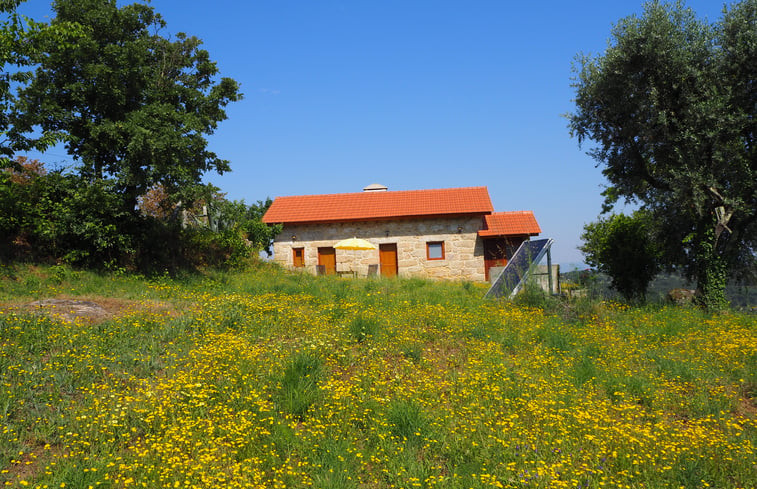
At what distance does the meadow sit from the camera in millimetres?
4684

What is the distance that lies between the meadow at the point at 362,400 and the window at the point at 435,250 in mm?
14101

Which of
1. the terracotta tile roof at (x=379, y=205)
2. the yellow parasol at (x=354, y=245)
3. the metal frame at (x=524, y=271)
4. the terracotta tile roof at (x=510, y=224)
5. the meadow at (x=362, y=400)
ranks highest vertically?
the terracotta tile roof at (x=379, y=205)

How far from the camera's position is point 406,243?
25.1 m

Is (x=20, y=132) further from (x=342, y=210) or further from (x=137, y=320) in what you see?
(x=342, y=210)

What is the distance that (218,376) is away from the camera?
260 inches

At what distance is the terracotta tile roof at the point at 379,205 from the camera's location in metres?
24.8

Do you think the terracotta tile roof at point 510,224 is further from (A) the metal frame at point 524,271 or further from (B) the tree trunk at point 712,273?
(B) the tree trunk at point 712,273

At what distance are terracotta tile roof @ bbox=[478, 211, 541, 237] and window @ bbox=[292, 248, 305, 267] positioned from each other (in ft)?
31.2

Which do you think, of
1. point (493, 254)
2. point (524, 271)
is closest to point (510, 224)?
point (493, 254)

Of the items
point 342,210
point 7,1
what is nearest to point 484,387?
point 7,1

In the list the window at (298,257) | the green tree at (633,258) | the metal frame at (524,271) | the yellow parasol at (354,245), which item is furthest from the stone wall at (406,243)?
the metal frame at (524,271)

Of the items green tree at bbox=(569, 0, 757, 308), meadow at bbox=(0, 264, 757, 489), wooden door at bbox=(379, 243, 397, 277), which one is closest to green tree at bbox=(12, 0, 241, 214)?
meadow at bbox=(0, 264, 757, 489)

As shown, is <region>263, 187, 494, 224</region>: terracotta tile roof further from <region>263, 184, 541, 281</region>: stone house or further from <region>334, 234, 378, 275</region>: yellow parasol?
<region>334, 234, 378, 275</region>: yellow parasol

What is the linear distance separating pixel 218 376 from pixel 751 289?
19411mm
